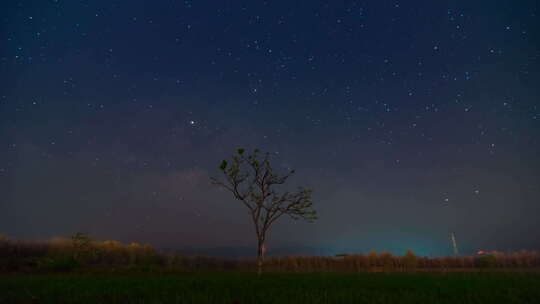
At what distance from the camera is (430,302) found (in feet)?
19.4

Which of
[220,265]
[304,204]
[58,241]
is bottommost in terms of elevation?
[220,265]

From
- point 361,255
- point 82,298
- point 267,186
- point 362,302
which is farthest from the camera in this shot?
point 361,255

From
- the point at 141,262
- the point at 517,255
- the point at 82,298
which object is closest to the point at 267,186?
the point at 82,298

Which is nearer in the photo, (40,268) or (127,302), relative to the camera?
(127,302)

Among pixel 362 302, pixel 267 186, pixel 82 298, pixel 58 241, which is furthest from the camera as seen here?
pixel 58 241

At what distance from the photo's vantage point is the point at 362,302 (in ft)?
19.0

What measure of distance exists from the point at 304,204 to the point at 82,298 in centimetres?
2072

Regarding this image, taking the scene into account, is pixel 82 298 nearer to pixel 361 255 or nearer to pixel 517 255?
pixel 361 255

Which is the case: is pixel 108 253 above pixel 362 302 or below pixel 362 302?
below

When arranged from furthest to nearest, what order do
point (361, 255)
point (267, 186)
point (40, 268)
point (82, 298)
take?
1. point (361, 255)
2. point (40, 268)
3. point (267, 186)
4. point (82, 298)

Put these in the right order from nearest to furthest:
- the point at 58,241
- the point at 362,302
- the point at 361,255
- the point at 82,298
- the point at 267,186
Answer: the point at 362,302
the point at 82,298
the point at 267,186
the point at 58,241
the point at 361,255

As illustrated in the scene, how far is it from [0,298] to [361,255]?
47.9 metres

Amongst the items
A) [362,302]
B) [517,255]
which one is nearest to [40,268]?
[362,302]

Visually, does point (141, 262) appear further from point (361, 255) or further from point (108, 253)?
point (361, 255)
